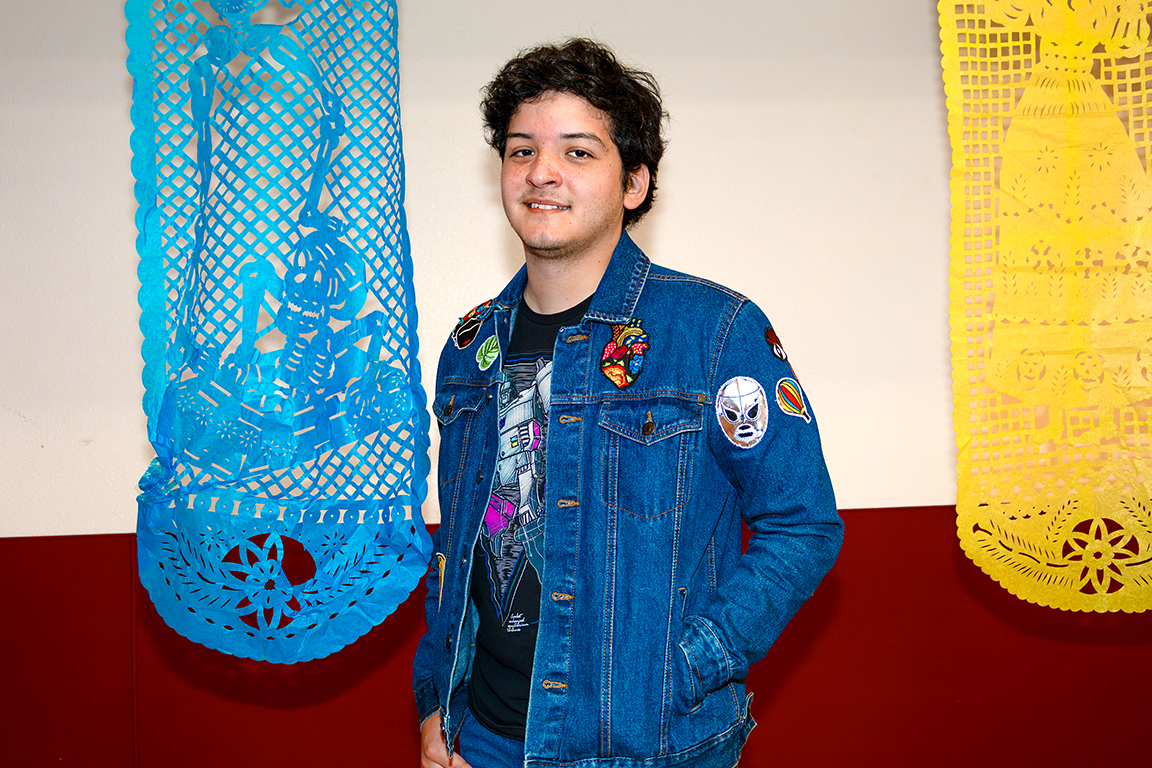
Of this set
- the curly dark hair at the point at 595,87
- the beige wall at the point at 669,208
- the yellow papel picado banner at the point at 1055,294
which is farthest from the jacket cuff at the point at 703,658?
the beige wall at the point at 669,208

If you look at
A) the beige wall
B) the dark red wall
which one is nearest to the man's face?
the beige wall

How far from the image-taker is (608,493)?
4.07 feet

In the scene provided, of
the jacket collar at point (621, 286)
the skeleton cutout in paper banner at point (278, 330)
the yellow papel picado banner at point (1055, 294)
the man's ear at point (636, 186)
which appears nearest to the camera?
the jacket collar at point (621, 286)

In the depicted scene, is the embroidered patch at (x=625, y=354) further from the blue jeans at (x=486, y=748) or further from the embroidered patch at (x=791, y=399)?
the blue jeans at (x=486, y=748)

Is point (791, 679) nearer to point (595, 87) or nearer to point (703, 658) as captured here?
point (703, 658)

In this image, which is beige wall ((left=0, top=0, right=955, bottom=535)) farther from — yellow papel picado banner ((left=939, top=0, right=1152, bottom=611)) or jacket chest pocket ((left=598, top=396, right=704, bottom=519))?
jacket chest pocket ((left=598, top=396, right=704, bottom=519))

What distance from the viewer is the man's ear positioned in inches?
56.3

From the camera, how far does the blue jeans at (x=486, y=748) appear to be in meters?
1.25

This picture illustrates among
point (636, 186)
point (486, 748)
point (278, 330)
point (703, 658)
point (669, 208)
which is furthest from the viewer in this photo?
point (669, 208)

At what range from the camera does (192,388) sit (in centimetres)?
162

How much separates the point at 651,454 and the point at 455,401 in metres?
0.41

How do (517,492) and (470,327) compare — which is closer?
(517,492)

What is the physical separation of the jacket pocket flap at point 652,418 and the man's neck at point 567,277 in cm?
20

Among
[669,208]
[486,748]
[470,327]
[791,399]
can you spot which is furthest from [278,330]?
[669,208]
